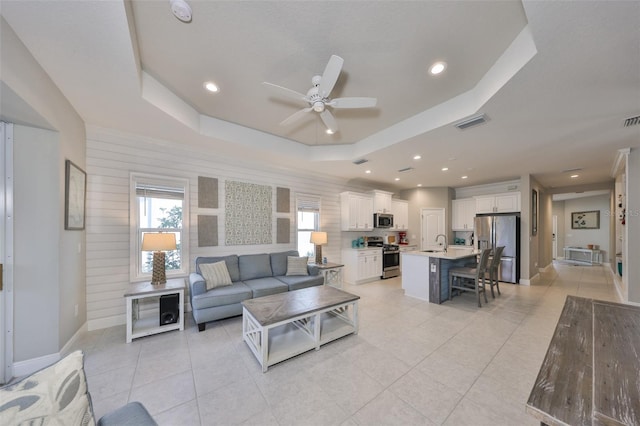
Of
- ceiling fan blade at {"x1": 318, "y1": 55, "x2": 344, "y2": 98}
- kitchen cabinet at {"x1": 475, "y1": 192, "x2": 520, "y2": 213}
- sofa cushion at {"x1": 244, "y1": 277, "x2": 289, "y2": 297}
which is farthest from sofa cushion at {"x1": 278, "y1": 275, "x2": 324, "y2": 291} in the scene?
kitchen cabinet at {"x1": 475, "y1": 192, "x2": 520, "y2": 213}

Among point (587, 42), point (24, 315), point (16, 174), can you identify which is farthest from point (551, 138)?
point (24, 315)

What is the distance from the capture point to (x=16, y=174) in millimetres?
2256

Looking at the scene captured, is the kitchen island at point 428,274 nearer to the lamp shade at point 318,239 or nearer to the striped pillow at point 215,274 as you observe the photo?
the lamp shade at point 318,239

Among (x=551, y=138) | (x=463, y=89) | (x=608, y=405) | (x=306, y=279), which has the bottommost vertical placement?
(x=306, y=279)

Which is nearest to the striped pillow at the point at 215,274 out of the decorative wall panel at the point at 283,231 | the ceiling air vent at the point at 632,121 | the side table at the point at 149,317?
the side table at the point at 149,317

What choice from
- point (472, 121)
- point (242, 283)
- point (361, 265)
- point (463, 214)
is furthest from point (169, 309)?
point (463, 214)

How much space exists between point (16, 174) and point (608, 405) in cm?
431

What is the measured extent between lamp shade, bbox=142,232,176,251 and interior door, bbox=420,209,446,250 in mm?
6946

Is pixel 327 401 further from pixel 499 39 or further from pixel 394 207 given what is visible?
pixel 394 207

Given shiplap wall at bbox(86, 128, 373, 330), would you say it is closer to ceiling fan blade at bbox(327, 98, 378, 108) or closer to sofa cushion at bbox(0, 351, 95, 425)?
ceiling fan blade at bbox(327, 98, 378, 108)

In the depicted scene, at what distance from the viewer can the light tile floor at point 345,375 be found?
1.82m

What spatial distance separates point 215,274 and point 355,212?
12.4ft

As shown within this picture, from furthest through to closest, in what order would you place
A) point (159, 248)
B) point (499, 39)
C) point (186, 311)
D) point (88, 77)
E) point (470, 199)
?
1. point (470, 199)
2. point (186, 311)
3. point (159, 248)
4. point (88, 77)
5. point (499, 39)

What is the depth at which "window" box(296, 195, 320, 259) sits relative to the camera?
17.9 feet
